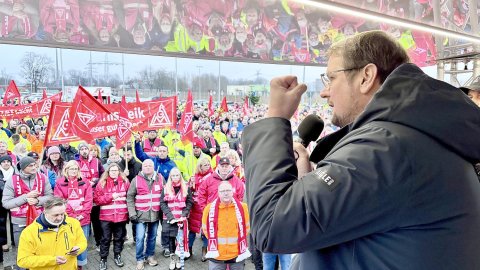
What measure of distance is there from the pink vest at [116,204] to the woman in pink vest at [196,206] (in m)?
1.05

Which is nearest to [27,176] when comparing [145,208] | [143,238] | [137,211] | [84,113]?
[84,113]

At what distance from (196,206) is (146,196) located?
81 cm

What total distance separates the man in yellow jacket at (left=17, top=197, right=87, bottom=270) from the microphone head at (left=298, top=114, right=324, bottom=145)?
3633 mm

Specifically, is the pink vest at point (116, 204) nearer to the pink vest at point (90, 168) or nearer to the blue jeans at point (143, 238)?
the blue jeans at point (143, 238)

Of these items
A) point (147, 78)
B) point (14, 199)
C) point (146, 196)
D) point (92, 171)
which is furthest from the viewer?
point (147, 78)

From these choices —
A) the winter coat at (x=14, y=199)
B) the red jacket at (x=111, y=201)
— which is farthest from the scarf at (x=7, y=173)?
the red jacket at (x=111, y=201)

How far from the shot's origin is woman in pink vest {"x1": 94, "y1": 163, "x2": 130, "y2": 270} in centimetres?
545

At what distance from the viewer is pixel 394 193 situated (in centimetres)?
64

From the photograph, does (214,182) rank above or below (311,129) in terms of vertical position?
below

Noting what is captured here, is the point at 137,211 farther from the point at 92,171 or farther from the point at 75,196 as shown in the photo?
the point at 92,171

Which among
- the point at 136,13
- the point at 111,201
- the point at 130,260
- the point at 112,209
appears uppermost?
the point at 136,13

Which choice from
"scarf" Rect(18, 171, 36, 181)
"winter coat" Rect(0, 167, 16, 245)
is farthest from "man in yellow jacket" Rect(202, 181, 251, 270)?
"winter coat" Rect(0, 167, 16, 245)

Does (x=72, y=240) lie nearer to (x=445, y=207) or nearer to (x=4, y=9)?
(x=445, y=207)

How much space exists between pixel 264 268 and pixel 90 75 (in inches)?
463
